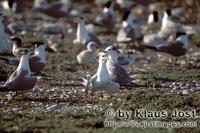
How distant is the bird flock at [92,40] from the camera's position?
11922 mm

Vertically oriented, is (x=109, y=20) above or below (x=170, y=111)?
above

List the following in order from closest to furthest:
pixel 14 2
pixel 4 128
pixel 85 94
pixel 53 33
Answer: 1. pixel 4 128
2. pixel 85 94
3. pixel 53 33
4. pixel 14 2

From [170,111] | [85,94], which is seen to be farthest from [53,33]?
[170,111]

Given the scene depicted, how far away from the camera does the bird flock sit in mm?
11922

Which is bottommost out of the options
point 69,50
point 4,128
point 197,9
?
point 4,128

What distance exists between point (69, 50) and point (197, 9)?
8.48 metres

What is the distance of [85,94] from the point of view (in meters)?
12.1

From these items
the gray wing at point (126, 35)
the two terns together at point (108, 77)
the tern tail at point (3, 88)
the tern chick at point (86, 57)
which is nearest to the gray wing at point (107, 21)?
the gray wing at point (126, 35)

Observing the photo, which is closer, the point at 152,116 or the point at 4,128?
the point at 4,128

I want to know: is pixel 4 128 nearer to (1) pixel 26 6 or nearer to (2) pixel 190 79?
(2) pixel 190 79

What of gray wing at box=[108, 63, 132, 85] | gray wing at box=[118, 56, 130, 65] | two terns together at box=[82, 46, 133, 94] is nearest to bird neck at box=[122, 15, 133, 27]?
gray wing at box=[118, 56, 130, 65]

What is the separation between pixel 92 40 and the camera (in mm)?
18703

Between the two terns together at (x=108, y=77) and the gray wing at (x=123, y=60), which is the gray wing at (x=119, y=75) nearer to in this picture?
the two terns together at (x=108, y=77)

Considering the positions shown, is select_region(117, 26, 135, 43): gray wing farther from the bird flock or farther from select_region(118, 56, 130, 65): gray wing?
select_region(118, 56, 130, 65): gray wing
